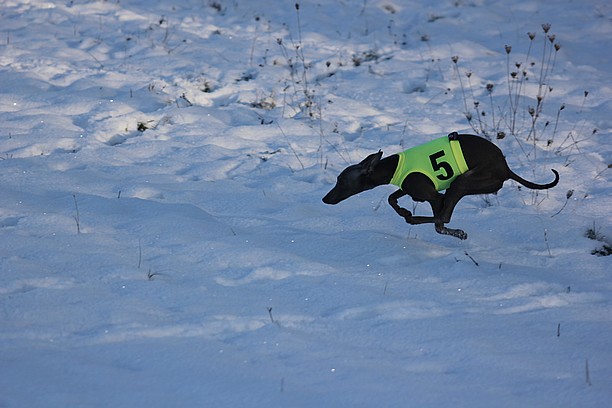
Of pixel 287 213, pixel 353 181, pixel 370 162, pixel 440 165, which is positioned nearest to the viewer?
pixel 440 165

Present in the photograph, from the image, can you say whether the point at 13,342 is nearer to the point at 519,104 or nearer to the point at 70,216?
the point at 70,216

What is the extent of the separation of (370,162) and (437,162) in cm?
46

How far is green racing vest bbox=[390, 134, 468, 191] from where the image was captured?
16.1ft

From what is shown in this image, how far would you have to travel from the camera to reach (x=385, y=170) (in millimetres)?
5125

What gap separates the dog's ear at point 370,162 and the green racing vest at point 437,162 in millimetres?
151

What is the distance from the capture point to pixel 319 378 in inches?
131

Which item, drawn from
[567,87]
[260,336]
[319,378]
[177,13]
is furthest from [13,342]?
[177,13]

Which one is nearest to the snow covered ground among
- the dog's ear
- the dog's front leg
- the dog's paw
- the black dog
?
the dog's paw

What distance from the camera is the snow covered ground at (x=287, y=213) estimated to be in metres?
3.41

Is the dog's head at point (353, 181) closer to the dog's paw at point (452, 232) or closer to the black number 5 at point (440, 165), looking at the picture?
the black number 5 at point (440, 165)

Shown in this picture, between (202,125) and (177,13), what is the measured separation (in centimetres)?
365

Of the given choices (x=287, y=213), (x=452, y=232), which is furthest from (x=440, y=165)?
(x=287, y=213)

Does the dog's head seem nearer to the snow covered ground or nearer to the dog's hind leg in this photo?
the snow covered ground

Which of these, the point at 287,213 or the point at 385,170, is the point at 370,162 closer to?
the point at 385,170
